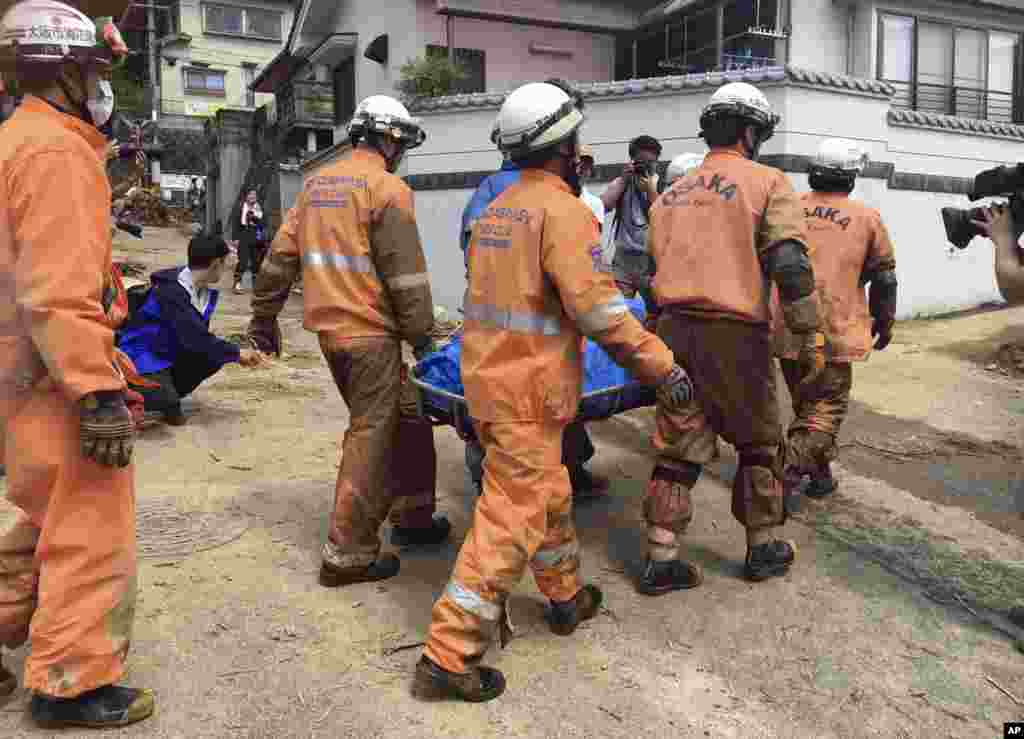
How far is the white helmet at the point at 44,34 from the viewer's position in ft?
9.20

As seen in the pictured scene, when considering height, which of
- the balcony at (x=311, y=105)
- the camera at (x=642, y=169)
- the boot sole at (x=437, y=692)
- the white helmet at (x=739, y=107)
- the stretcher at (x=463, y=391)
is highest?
the balcony at (x=311, y=105)

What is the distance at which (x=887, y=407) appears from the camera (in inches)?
288

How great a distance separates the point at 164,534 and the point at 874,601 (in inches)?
134

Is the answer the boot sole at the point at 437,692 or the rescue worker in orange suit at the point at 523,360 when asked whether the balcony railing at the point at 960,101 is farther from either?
the boot sole at the point at 437,692

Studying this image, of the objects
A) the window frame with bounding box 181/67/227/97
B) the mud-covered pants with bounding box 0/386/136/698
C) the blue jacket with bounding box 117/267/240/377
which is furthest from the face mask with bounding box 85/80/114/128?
the window frame with bounding box 181/67/227/97

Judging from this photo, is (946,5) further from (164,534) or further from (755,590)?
(164,534)

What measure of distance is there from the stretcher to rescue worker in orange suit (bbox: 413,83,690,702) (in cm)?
32

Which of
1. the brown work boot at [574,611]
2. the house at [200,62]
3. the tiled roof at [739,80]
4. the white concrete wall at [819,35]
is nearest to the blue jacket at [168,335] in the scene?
the brown work boot at [574,611]

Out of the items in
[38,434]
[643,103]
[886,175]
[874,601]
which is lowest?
[874,601]

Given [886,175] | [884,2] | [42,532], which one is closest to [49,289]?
[42,532]

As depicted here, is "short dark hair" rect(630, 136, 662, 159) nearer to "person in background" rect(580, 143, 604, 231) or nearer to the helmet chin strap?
"person in background" rect(580, 143, 604, 231)

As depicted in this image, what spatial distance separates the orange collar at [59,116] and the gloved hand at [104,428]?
84cm

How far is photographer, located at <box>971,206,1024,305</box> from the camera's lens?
130 inches

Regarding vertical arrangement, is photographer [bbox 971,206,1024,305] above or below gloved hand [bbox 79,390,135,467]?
above
